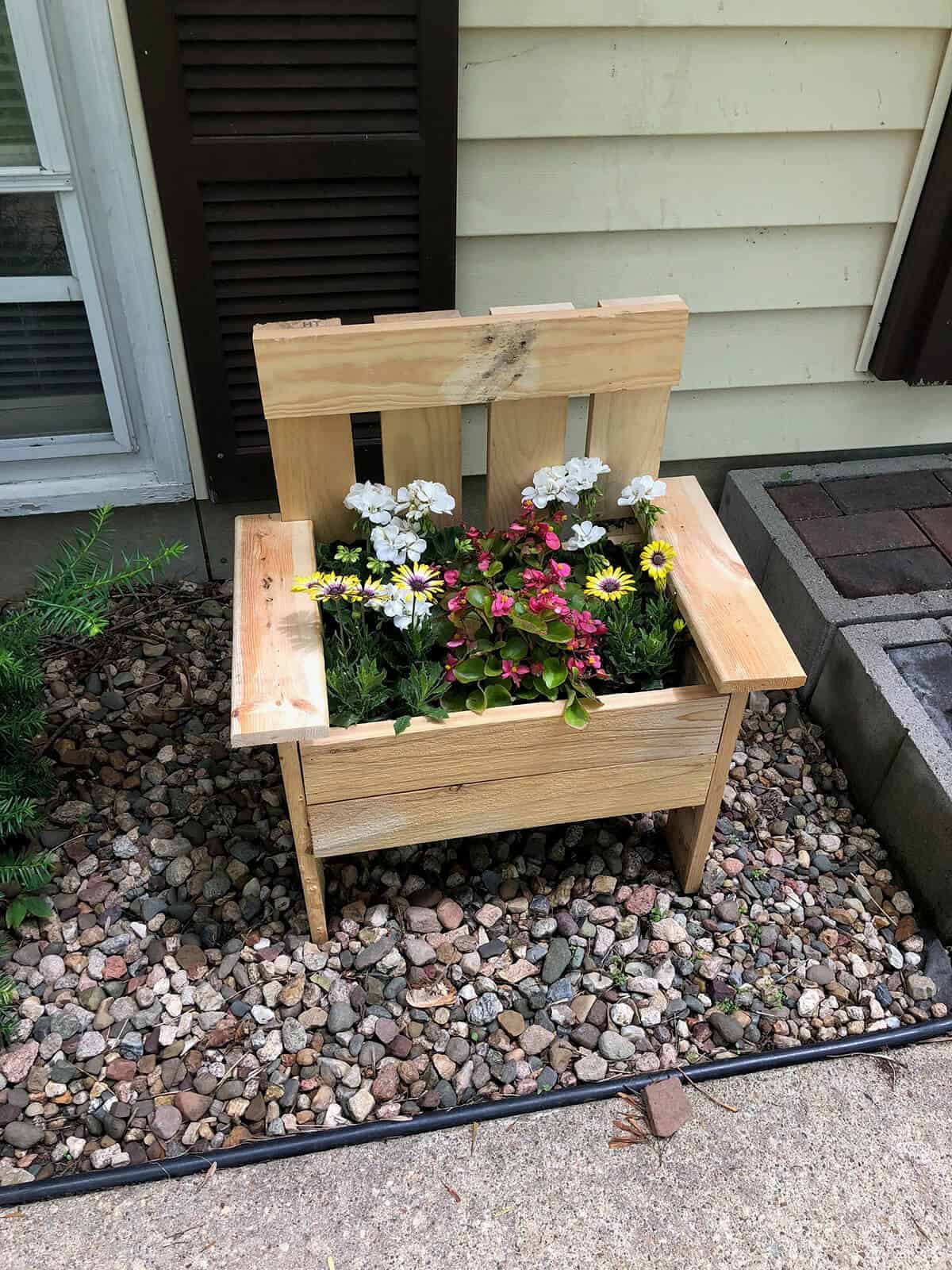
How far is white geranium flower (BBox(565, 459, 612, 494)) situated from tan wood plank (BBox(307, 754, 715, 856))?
0.48 meters

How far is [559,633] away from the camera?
152 cm

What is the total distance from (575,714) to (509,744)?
0.38 feet

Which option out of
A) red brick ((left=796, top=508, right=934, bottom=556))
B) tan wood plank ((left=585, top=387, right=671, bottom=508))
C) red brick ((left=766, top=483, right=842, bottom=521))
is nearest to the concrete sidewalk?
tan wood plank ((left=585, top=387, right=671, bottom=508))

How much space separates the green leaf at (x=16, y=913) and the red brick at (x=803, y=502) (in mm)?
1836

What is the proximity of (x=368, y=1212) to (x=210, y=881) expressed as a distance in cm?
65

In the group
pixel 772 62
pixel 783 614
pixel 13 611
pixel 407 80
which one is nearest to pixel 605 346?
pixel 407 80

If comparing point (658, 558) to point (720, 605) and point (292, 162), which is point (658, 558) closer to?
point (720, 605)

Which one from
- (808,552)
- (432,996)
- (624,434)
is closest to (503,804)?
(432,996)

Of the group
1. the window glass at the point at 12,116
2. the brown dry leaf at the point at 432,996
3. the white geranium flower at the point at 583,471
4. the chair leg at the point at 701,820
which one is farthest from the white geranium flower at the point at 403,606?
the window glass at the point at 12,116

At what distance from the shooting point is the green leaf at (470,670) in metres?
1.55

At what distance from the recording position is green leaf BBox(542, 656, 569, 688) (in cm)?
153

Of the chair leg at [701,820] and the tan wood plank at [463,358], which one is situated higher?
the tan wood plank at [463,358]

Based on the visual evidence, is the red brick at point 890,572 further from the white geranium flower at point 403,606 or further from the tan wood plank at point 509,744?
the white geranium flower at point 403,606

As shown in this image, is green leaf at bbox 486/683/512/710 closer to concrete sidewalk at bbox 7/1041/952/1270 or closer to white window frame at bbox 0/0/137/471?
concrete sidewalk at bbox 7/1041/952/1270
